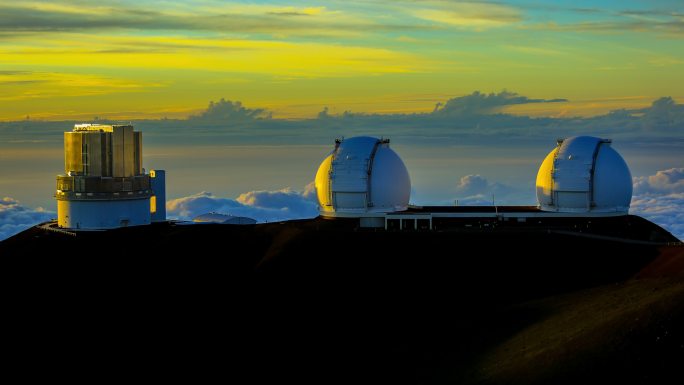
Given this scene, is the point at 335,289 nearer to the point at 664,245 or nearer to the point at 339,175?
the point at 339,175

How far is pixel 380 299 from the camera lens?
2603 inches

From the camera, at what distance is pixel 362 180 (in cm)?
7756

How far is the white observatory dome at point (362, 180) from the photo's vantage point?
7775 cm

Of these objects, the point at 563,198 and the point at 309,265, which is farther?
the point at 563,198

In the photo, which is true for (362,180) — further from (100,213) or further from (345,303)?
(100,213)

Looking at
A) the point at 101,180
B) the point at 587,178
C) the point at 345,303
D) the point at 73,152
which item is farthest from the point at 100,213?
the point at 587,178

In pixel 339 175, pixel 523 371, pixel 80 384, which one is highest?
pixel 339 175

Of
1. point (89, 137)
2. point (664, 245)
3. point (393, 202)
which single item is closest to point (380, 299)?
point (393, 202)

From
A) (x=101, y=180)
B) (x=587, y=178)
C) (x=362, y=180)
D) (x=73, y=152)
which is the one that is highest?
(x=73, y=152)

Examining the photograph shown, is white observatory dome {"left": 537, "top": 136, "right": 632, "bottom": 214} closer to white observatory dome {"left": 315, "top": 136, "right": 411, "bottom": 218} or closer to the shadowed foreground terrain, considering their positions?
the shadowed foreground terrain

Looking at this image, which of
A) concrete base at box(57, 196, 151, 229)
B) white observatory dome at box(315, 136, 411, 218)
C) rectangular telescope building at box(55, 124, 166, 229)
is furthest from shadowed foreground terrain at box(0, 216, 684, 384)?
white observatory dome at box(315, 136, 411, 218)

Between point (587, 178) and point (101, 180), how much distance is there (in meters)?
33.8

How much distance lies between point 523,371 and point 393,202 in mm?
30536

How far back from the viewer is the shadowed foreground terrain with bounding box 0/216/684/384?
52.8 meters
